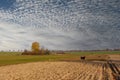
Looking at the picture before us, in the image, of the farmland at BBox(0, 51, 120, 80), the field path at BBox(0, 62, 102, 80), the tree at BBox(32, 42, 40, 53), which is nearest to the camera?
the field path at BBox(0, 62, 102, 80)

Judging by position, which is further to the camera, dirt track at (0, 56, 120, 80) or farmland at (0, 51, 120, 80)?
farmland at (0, 51, 120, 80)

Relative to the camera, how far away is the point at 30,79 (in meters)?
23.0

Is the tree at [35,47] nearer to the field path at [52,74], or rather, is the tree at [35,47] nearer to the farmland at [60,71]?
the farmland at [60,71]

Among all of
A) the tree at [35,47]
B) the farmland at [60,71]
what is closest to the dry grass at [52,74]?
the farmland at [60,71]

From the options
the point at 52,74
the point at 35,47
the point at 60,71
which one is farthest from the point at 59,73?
the point at 35,47

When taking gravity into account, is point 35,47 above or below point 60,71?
above

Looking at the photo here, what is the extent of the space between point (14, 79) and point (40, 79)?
8.41ft

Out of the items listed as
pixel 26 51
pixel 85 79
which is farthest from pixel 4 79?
pixel 26 51

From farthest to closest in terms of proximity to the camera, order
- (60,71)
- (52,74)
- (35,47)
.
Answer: (35,47) < (60,71) < (52,74)

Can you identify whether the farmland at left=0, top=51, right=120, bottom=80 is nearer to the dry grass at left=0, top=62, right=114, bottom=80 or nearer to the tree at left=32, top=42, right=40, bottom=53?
the dry grass at left=0, top=62, right=114, bottom=80

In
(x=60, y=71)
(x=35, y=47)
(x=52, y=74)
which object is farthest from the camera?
(x=35, y=47)

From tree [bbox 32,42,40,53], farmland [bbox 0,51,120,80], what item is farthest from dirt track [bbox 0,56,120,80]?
tree [bbox 32,42,40,53]

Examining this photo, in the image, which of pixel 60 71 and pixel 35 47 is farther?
pixel 35 47

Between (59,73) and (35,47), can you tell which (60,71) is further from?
(35,47)
